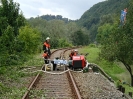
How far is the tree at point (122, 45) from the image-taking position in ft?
74.6

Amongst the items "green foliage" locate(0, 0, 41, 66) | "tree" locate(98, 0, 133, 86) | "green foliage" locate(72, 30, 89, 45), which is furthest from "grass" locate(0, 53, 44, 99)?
"green foliage" locate(72, 30, 89, 45)

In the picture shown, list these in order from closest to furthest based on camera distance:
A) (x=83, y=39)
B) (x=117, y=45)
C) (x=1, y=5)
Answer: (x=117, y=45) < (x=1, y=5) < (x=83, y=39)

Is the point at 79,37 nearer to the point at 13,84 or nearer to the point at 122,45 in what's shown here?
the point at 122,45

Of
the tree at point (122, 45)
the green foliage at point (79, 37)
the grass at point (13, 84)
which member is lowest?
the grass at point (13, 84)

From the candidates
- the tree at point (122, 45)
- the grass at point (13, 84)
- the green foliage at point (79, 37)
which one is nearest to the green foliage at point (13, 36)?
the grass at point (13, 84)

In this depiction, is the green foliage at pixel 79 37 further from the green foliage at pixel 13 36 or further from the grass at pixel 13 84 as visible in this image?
the grass at pixel 13 84

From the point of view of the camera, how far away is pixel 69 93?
32.3 ft

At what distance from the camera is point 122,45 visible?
2280 centimetres

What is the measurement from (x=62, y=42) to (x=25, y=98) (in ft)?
216

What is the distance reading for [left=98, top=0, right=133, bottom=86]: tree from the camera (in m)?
22.8

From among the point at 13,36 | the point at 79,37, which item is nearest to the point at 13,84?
the point at 13,36

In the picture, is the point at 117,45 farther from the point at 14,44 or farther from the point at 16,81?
the point at 16,81

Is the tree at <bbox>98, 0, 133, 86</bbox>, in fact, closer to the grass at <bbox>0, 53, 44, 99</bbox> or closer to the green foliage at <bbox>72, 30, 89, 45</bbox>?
the grass at <bbox>0, 53, 44, 99</bbox>

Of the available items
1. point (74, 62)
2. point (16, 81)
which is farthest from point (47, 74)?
point (16, 81)
